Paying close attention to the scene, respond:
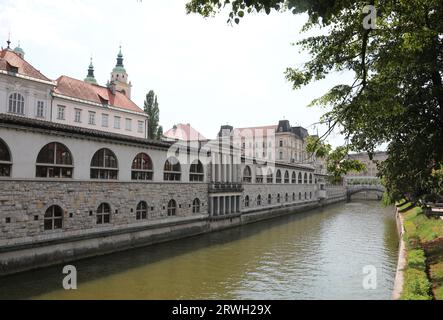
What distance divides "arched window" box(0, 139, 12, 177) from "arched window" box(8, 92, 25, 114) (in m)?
19.2

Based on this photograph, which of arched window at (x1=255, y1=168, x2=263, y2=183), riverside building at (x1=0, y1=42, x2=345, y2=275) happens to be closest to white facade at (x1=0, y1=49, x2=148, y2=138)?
riverside building at (x1=0, y1=42, x2=345, y2=275)

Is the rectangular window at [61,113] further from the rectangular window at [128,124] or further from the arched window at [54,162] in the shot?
the arched window at [54,162]

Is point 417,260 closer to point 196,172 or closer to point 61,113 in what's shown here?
point 196,172

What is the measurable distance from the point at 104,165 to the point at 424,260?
62.2ft

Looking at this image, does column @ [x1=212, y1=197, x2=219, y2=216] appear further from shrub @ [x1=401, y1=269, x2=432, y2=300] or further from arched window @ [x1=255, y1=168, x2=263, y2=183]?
shrub @ [x1=401, y1=269, x2=432, y2=300]

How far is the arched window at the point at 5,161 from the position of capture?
60.2 feet

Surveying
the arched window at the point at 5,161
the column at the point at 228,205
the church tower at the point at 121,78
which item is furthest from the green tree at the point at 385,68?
the church tower at the point at 121,78

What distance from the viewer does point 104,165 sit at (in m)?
24.5

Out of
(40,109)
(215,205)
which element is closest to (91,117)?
(40,109)

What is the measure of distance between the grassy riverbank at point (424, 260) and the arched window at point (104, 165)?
59.5 ft

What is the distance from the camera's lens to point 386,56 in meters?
12.3

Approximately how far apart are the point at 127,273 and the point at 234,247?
9.97 metres
